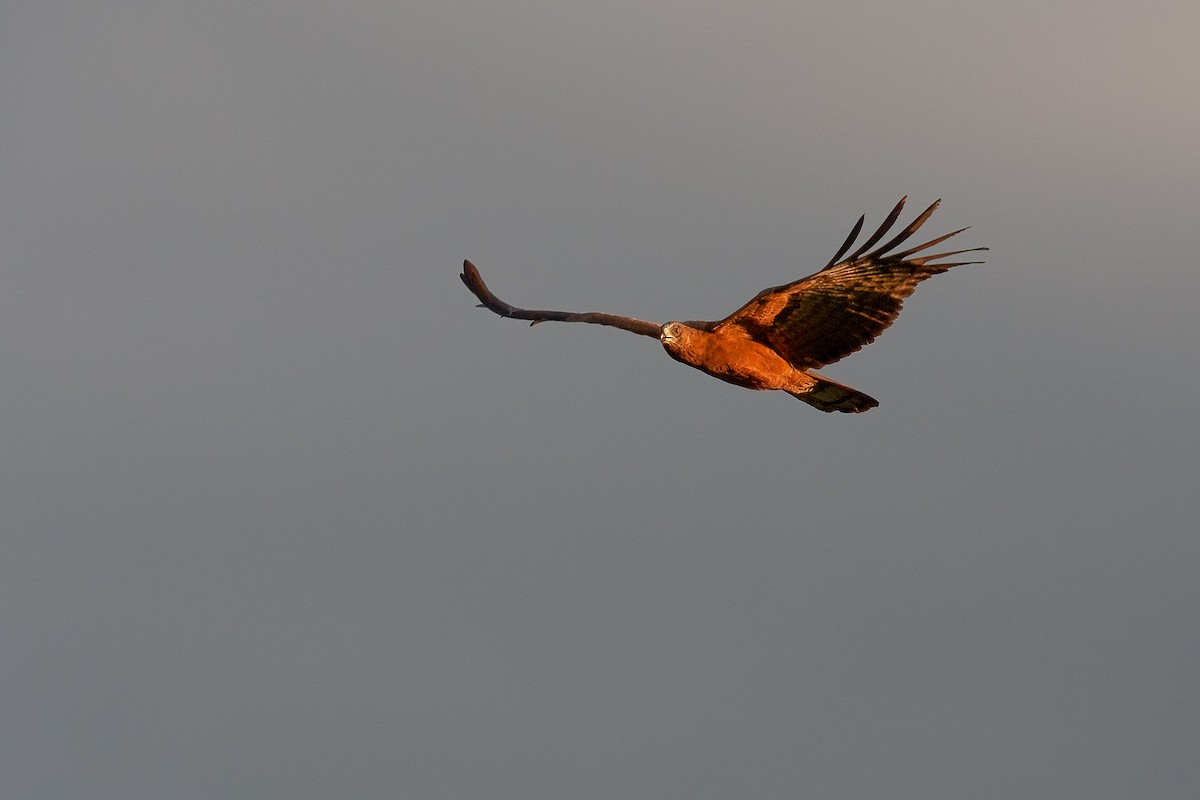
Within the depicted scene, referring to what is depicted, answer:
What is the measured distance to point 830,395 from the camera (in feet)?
66.4

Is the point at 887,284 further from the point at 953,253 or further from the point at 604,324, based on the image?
the point at 604,324

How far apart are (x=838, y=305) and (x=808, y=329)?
19.8 inches

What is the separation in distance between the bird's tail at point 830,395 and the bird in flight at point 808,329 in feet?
0.03

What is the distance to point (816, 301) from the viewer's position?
19.5 metres

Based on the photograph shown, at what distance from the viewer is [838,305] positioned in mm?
19500

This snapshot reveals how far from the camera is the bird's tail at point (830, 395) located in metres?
20.0

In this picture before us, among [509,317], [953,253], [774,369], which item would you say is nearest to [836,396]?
[774,369]

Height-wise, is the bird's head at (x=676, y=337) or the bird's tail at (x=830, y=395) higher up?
the bird's head at (x=676, y=337)

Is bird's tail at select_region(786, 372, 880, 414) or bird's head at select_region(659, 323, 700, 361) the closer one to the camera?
bird's head at select_region(659, 323, 700, 361)

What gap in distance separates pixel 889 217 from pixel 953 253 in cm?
101

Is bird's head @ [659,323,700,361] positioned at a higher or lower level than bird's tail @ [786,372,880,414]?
higher

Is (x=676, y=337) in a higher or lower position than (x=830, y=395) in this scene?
higher

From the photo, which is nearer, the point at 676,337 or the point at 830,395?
the point at 676,337

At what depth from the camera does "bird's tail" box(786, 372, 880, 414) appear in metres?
20.0
